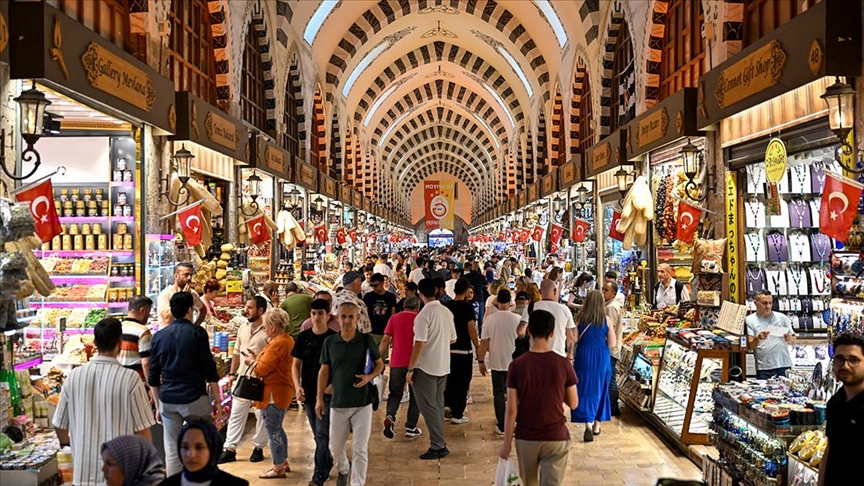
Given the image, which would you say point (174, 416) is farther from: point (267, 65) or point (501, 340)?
point (267, 65)

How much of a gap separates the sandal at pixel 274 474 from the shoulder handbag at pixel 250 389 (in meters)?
0.50

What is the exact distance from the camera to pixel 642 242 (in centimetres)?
885

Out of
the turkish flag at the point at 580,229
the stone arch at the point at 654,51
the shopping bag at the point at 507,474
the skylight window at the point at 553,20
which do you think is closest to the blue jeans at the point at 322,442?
the shopping bag at the point at 507,474

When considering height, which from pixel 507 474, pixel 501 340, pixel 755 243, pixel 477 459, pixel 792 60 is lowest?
pixel 477 459

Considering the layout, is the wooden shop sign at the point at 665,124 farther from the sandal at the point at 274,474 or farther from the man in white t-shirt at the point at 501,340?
the sandal at the point at 274,474

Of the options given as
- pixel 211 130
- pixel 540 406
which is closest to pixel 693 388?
pixel 540 406

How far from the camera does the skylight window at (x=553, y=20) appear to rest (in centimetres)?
1626

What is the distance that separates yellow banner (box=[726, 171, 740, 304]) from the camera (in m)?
7.00

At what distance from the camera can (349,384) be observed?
4410 millimetres

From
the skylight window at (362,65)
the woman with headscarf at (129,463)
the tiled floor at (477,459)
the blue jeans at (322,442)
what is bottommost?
the tiled floor at (477,459)

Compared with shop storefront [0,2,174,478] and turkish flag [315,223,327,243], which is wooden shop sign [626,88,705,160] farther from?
turkish flag [315,223,327,243]

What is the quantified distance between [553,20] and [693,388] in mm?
12676

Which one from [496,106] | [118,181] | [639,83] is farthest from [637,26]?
[496,106]

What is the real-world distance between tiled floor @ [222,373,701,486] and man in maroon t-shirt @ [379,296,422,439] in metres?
0.13
